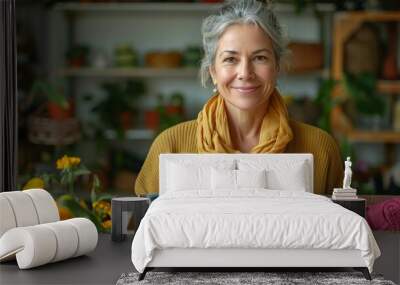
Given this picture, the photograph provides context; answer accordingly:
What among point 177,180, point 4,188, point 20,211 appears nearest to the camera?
point 20,211

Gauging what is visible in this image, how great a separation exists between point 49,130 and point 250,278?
167 inches

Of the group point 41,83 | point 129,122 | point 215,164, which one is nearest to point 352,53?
point 129,122

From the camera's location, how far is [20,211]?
426 centimetres

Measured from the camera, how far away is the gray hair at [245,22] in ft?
15.8

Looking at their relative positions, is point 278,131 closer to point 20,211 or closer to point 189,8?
point 20,211

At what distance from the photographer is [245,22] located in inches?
190

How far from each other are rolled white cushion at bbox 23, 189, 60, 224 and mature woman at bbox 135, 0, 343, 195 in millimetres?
755

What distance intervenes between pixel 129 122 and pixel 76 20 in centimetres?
110

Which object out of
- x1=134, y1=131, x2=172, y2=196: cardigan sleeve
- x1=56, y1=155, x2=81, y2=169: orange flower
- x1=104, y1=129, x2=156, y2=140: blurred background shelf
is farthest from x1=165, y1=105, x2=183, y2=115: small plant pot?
x1=134, y1=131, x2=172, y2=196: cardigan sleeve

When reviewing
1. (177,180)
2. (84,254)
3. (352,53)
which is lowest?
(84,254)

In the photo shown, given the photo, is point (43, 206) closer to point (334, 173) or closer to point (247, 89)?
point (247, 89)

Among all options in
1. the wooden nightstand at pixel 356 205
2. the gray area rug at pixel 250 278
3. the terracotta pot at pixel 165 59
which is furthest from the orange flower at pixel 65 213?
the terracotta pot at pixel 165 59

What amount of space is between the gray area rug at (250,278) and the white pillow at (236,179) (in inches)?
30.4

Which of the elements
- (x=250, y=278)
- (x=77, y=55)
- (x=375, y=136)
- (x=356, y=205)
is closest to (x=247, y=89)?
(x=356, y=205)
